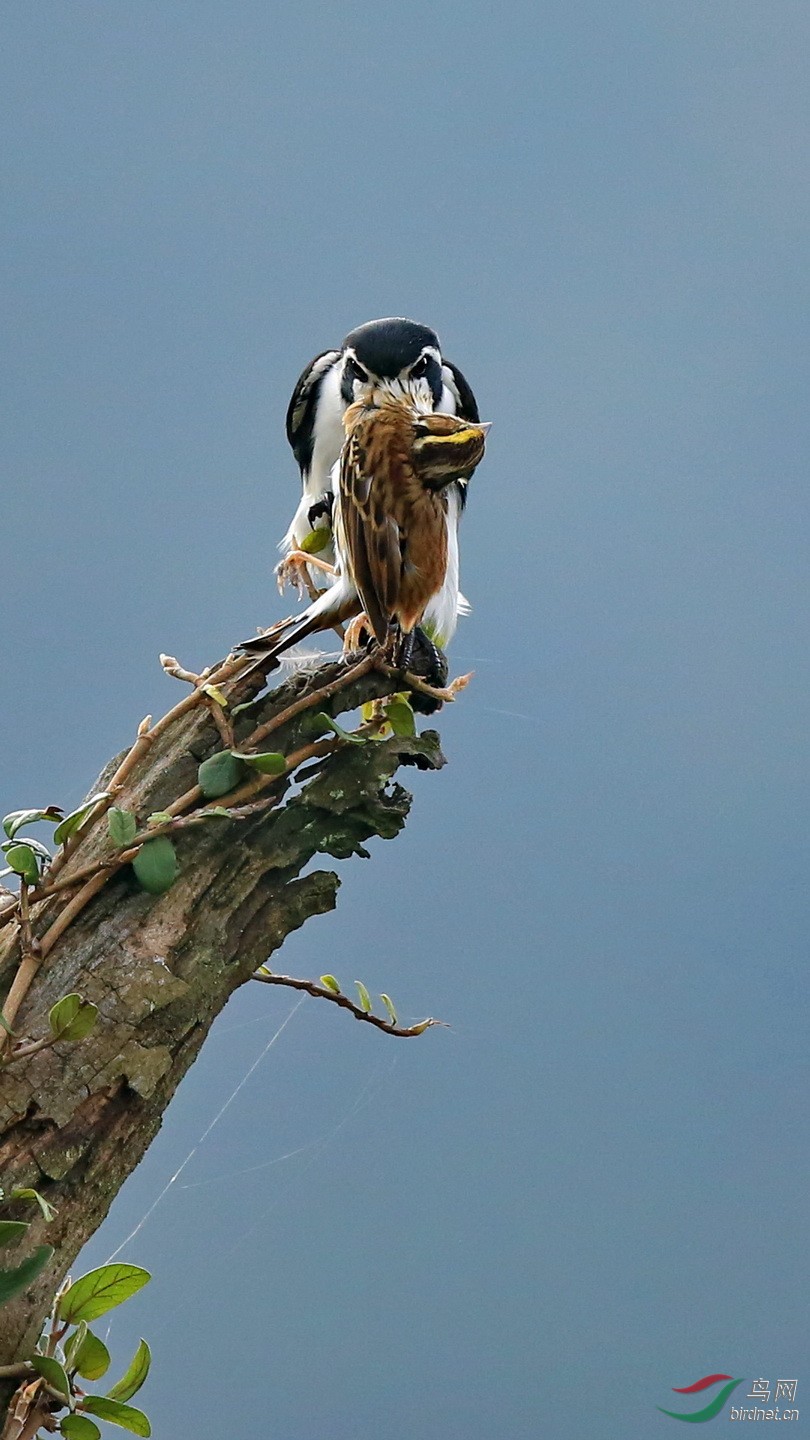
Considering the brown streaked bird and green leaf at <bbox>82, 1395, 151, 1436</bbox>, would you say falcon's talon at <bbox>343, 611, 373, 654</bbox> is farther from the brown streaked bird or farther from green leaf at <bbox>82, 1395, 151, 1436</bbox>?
green leaf at <bbox>82, 1395, 151, 1436</bbox>

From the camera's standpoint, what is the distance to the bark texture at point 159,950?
73 cm

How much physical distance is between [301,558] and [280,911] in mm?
352

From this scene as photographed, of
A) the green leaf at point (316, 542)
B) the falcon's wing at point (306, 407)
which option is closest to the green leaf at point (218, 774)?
the green leaf at point (316, 542)

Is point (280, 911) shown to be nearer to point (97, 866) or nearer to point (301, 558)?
point (97, 866)

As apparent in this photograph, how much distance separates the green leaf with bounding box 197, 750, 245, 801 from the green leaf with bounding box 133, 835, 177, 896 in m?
0.04

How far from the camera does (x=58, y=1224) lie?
737mm

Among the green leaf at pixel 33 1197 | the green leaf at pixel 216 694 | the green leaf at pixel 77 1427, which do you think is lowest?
the green leaf at pixel 77 1427

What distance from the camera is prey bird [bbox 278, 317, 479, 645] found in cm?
104

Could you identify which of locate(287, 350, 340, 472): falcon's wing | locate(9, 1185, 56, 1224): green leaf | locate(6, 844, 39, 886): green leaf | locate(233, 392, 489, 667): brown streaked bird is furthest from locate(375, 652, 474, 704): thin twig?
locate(287, 350, 340, 472): falcon's wing

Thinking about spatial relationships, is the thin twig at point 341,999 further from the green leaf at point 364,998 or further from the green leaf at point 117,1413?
the green leaf at point 117,1413

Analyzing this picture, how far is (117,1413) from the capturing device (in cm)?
75

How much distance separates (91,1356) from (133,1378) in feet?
0.17

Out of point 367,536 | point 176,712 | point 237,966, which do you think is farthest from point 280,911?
Answer: point 367,536

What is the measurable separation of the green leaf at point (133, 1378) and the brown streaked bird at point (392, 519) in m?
0.45
